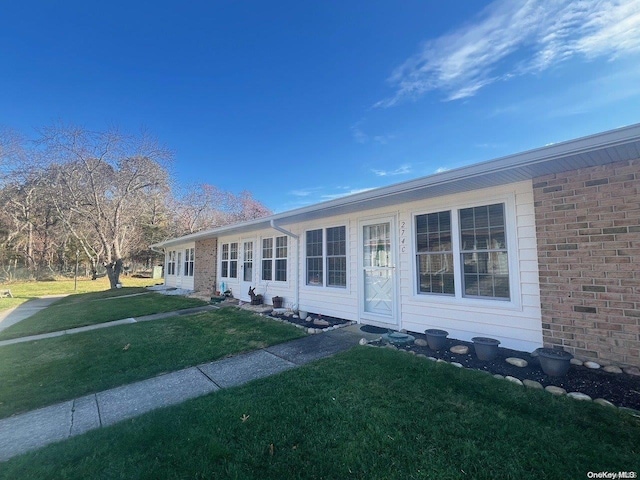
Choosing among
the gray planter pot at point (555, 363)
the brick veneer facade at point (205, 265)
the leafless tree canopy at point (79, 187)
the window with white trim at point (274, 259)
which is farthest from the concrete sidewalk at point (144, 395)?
the leafless tree canopy at point (79, 187)

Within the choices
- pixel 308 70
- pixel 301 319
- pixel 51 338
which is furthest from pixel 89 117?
pixel 301 319

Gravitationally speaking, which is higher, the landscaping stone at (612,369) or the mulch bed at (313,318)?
the landscaping stone at (612,369)

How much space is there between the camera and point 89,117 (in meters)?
16.9

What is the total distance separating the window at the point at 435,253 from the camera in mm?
5203

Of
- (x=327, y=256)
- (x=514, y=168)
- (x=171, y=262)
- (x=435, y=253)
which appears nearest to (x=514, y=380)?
(x=435, y=253)

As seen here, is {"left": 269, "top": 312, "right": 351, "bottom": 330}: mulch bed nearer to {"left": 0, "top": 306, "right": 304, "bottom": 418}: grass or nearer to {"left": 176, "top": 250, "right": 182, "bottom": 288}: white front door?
{"left": 0, "top": 306, "right": 304, "bottom": 418}: grass

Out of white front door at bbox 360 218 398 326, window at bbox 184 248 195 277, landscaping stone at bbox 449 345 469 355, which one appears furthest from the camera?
window at bbox 184 248 195 277

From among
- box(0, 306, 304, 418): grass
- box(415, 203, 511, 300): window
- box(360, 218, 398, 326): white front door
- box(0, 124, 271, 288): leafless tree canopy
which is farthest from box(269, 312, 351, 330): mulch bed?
box(0, 124, 271, 288): leafless tree canopy

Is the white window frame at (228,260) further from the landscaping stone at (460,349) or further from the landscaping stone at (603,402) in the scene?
the landscaping stone at (603,402)

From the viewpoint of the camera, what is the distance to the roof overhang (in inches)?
127

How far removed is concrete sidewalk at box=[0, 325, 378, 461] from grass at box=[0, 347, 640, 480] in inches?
11.7

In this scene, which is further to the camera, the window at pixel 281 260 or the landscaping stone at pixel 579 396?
the window at pixel 281 260

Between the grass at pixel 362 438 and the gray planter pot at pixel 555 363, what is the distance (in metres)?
0.67

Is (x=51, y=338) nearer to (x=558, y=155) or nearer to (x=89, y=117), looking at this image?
(x=558, y=155)
